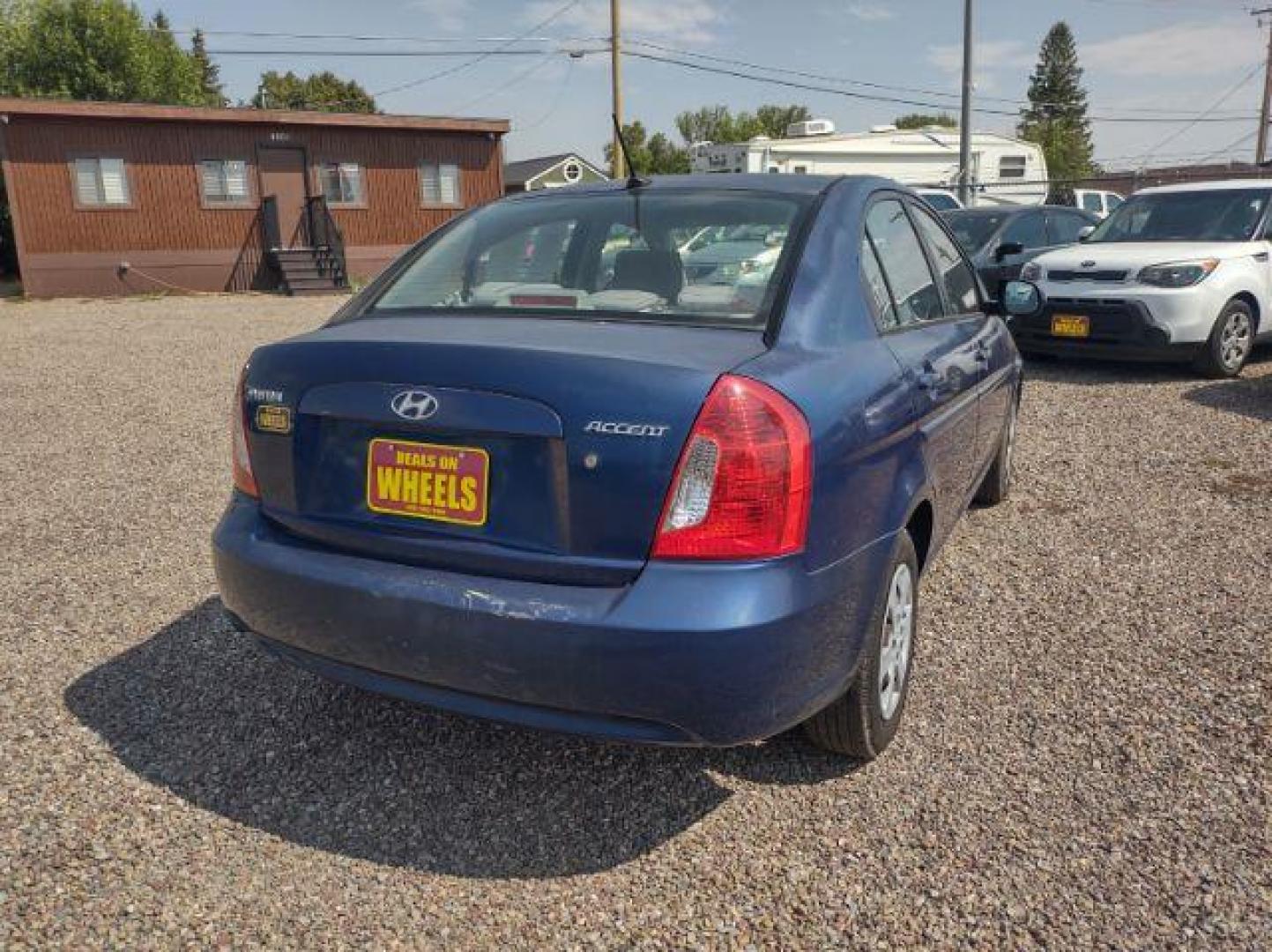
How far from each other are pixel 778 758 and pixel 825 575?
82cm

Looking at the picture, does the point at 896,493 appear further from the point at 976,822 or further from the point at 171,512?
the point at 171,512

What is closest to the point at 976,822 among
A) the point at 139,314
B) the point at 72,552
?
the point at 72,552

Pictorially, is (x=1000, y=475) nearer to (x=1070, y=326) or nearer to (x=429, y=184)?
(x=1070, y=326)

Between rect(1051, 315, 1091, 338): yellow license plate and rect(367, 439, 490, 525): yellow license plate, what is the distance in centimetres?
764

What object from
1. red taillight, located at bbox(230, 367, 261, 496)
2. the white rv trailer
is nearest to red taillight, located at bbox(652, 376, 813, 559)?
red taillight, located at bbox(230, 367, 261, 496)

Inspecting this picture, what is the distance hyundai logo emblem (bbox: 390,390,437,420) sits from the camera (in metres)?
2.21

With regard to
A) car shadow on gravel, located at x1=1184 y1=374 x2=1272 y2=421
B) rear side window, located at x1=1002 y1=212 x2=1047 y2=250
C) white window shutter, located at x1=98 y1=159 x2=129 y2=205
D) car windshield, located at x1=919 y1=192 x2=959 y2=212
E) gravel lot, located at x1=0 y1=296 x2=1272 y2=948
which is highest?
white window shutter, located at x1=98 y1=159 x2=129 y2=205

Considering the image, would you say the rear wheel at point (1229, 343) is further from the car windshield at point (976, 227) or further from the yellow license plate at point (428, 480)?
the yellow license plate at point (428, 480)

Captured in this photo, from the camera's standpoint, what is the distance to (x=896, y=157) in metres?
27.6

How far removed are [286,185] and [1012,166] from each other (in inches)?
814

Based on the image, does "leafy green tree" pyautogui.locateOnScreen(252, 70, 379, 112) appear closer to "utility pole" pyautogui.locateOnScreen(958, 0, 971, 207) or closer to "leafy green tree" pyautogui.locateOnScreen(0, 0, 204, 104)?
"leafy green tree" pyautogui.locateOnScreen(0, 0, 204, 104)

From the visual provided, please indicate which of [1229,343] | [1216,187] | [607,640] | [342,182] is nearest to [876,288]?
[607,640]

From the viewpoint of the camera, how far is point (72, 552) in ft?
14.8

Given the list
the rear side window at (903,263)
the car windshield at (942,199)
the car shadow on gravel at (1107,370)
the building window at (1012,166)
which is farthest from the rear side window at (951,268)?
the building window at (1012,166)
